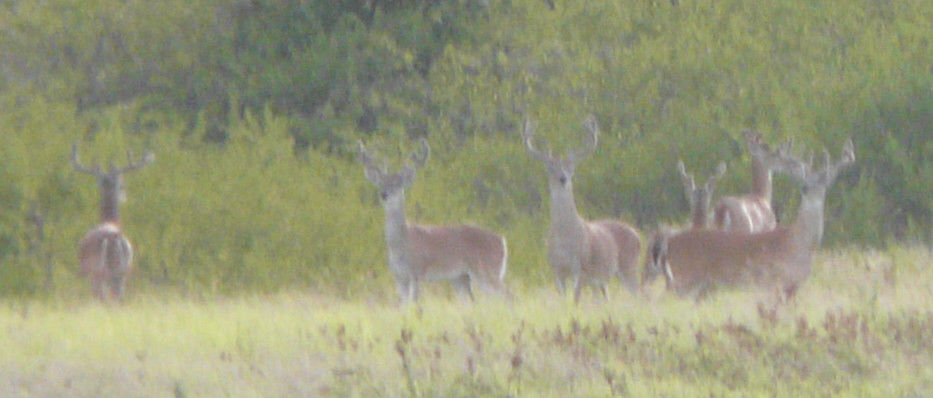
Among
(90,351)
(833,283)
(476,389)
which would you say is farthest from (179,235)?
(476,389)

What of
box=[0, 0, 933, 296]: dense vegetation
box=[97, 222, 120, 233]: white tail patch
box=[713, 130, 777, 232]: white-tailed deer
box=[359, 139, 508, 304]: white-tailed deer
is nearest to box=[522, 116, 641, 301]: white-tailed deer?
box=[359, 139, 508, 304]: white-tailed deer

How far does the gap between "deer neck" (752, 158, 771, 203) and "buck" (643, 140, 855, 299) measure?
4374mm

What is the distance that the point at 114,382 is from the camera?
27.5 feet

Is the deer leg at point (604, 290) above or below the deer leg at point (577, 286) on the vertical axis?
below

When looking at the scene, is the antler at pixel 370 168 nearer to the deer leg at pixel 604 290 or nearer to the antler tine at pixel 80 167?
the deer leg at pixel 604 290

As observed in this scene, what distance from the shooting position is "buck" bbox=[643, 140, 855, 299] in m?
12.4

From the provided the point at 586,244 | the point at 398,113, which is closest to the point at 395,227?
the point at 586,244

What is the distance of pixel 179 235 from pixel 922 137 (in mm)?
8696

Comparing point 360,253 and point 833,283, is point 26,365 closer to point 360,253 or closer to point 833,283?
point 833,283

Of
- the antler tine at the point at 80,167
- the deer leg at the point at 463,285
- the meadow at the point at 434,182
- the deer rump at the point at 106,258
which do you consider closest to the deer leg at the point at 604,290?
the meadow at the point at 434,182

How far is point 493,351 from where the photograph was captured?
9.13 m

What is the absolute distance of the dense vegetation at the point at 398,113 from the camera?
17719mm

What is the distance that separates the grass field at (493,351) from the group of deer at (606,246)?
1.04m

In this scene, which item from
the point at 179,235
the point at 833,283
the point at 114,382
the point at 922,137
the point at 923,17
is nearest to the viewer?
the point at 114,382
